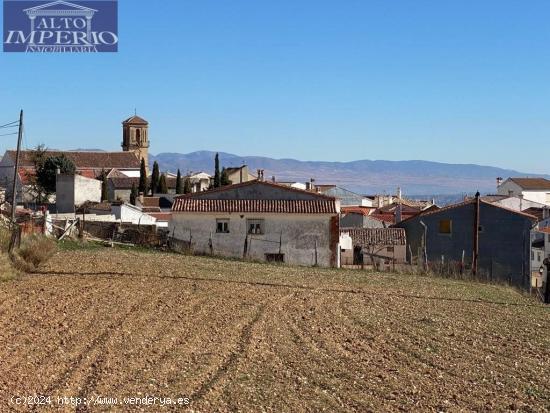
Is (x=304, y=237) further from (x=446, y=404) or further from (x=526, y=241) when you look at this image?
(x=446, y=404)

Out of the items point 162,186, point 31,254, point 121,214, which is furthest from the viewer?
point 162,186

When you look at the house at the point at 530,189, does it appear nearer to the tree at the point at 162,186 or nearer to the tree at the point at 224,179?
the tree at the point at 224,179

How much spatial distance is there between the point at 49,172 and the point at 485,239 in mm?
50049

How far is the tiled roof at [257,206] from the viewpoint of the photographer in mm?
39031

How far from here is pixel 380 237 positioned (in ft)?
156

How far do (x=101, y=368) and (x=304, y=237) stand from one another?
92.5 feet

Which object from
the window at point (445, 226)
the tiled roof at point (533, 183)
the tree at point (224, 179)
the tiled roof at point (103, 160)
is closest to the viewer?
the window at point (445, 226)

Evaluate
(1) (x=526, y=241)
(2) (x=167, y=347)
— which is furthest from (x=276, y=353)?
(1) (x=526, y=241)

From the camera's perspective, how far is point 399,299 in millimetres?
21891

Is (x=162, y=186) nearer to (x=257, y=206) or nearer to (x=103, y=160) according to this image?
(x=103, y=160)

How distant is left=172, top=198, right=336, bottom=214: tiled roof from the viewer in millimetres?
39031

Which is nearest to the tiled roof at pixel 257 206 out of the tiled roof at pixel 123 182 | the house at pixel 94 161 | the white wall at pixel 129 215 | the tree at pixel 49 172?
the white wall at pixel 129 215

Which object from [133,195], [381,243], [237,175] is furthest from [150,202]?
[381,243]

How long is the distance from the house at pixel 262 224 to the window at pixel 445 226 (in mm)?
7760
